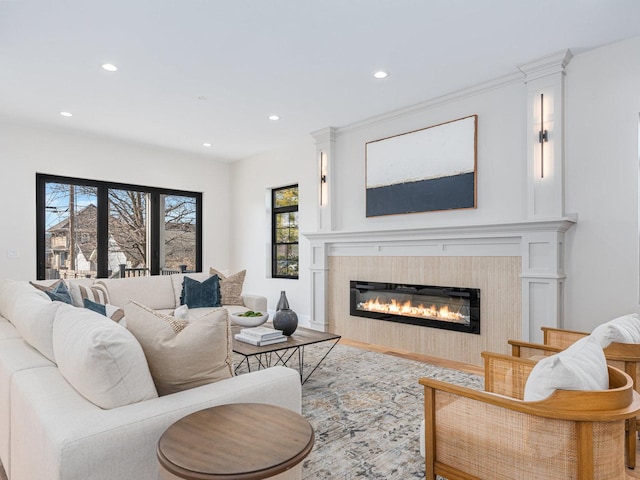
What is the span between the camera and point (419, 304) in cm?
440

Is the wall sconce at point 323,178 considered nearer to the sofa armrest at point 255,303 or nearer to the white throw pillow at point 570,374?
the sofa armrest at point 255,303

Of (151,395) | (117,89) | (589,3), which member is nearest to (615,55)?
(589,3)

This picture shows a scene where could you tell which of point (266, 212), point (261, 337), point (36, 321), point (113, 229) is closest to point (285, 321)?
point (261, 337)

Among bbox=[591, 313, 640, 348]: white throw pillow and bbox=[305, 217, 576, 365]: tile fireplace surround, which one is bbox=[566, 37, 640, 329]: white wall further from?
bbox=[591, 313, 640, 348]: white throw pillow

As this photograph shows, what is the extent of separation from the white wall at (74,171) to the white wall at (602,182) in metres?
5.37

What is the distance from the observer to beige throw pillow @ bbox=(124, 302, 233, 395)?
149 centimetres

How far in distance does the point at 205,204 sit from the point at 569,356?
6.26m

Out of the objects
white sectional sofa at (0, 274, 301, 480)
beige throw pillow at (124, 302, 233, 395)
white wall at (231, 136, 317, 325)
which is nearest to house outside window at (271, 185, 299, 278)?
white wall at (231, 136, 317, 325)

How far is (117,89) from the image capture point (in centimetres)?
399

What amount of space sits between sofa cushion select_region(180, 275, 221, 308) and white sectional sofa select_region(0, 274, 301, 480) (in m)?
2.59

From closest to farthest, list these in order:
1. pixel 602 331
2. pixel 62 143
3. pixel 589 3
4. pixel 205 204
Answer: pixel 602 331 < pixel 589 3 < pixel 62 143 < pixel 205 204

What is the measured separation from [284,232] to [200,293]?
201cm

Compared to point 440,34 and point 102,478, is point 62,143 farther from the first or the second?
point 102,478

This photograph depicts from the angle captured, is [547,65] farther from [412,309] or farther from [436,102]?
[412,309]
